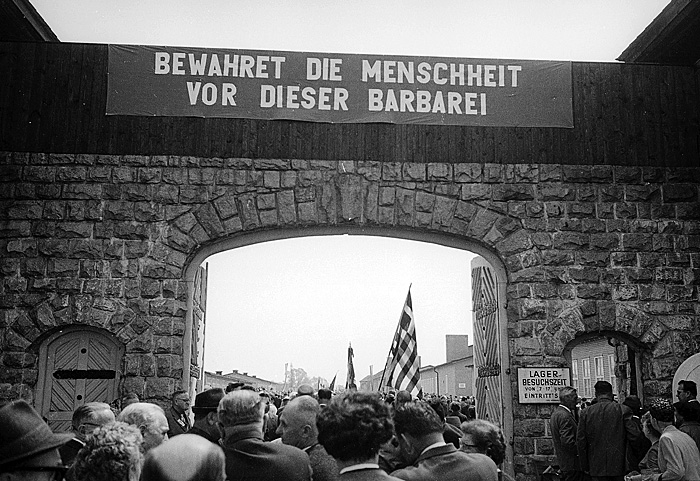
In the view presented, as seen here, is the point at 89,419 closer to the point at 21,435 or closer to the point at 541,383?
the point at 21,435

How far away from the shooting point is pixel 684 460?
5.76 meters

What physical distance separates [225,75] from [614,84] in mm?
5720

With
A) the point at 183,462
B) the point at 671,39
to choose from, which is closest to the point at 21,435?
the point at 183,462

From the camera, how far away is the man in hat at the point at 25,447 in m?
2.64

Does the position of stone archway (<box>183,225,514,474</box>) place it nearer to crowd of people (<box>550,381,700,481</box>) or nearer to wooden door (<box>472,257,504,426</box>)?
wooden door (<box>472,257,504,426</box>)

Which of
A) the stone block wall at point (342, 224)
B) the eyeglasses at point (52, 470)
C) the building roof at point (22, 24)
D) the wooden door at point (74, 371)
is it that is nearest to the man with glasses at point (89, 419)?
the eyeglasses at point (52, 470)

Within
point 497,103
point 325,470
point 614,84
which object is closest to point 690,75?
point 614,84

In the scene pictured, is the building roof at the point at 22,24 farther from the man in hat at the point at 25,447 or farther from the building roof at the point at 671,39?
the man in hat at the point at 25,447

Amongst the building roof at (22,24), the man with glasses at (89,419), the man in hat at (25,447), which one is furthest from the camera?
the building roof at (22,24)

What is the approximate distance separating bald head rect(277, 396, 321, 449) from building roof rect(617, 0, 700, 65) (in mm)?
8753

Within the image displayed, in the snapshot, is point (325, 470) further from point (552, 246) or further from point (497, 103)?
point (497, 103)

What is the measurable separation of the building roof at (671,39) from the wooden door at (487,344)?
415cm

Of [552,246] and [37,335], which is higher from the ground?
[552,246]

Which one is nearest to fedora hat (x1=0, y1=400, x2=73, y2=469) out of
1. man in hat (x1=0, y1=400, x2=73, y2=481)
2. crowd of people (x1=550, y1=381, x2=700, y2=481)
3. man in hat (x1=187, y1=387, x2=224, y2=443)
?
man in hat (x1=0, y1=400, x2=73, y2=481)
